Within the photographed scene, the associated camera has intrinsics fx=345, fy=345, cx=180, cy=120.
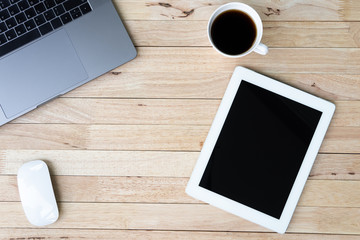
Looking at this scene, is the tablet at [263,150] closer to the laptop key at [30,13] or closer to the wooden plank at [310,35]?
the wooden plank at [310,35]

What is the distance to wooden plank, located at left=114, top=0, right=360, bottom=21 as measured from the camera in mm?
740

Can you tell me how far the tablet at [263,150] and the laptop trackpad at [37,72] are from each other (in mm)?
338

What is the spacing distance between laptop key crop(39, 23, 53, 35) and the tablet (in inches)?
15.5

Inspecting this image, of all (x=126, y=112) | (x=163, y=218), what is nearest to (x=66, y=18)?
(x=126, y=112)

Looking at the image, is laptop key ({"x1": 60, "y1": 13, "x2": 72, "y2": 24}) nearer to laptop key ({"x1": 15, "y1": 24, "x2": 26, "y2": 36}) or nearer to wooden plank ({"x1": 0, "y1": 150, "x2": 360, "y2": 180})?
laptop key ({"x1": 15, "y1": 24, "x2": 26, "y2": 36})

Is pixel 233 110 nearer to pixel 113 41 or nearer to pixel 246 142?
pixel 246 142

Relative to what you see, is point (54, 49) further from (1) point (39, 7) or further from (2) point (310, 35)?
(2) point (310, 35)

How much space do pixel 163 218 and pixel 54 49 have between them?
1.38ft

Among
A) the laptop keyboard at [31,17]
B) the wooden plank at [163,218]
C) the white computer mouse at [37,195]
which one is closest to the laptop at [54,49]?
the laptop keyboard at [31,17]

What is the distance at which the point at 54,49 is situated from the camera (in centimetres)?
70

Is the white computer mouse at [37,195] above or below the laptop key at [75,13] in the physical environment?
below

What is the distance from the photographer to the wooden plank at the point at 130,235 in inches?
29.1

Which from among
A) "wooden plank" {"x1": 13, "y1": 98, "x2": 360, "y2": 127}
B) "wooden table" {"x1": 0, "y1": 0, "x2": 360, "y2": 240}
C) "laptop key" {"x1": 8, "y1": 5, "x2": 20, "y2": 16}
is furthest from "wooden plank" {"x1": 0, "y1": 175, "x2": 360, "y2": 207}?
"laptop key" {"x1": 8, "y1": 5, "x2": 20, "y2": 16}

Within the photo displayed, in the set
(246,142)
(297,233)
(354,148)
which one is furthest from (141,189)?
(354,148)
